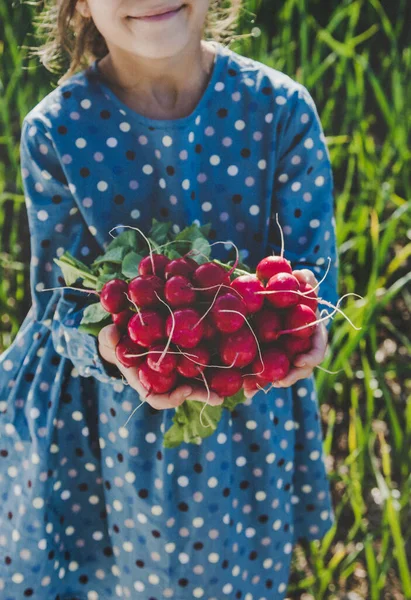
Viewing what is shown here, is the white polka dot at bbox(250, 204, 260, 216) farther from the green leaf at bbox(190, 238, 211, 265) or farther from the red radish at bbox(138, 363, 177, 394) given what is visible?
the red radish at bbox(138, 363, 177, 394)

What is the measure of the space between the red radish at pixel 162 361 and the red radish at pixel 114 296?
0.23 feet

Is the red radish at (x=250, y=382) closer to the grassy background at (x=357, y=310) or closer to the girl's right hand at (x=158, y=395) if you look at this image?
the girl's right hand at (x=158, y=395)

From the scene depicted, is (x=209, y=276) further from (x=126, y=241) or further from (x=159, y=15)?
(x=159, y=15)

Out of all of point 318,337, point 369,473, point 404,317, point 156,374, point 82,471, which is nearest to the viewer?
point 156,374

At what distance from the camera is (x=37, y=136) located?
980mm

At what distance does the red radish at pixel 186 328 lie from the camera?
0.78m

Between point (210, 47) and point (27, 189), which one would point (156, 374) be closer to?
point (27, 189)

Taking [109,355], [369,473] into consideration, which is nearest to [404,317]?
[369,473]

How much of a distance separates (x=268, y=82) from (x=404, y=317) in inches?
40.4

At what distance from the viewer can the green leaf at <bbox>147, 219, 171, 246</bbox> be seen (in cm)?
94

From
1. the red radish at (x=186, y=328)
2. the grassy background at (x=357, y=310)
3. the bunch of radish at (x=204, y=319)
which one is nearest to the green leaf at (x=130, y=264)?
the bunch of radish at (x=204, y=319)

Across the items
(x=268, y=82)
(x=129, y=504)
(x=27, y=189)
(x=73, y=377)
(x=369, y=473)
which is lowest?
(x=369, y=473)

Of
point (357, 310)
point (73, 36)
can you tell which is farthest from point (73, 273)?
point (357, 310)

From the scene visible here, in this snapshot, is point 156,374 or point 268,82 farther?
point 268,82
